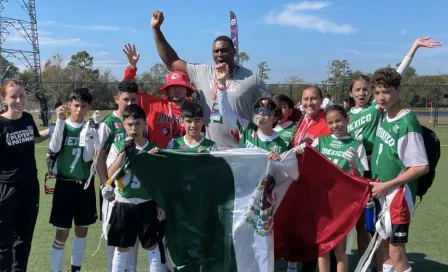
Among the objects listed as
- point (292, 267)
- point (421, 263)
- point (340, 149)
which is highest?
point (340, 149)

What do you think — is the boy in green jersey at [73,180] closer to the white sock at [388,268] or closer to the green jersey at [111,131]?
the green jersey at [111,131]

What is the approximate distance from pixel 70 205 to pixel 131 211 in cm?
88

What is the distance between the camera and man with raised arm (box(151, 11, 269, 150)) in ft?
15.4

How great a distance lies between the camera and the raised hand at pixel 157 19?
5.12 metres

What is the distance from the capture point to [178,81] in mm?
4766

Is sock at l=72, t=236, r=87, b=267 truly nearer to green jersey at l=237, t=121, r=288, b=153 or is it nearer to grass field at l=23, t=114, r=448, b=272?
grass field at l=23, t=114, r=448, b=272

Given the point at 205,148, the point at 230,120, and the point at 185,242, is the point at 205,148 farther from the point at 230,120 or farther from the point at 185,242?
the point at 185,242

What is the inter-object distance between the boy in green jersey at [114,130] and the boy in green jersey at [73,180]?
19 cm

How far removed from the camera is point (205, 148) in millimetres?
4262

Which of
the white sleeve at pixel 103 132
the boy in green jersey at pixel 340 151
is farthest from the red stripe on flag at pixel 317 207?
the white sleeve at pixel 103 132

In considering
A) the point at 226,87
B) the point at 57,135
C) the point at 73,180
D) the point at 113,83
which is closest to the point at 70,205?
the point at 73,180

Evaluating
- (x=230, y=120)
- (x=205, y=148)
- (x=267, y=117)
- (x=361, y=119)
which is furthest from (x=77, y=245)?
(x=361, y=119)

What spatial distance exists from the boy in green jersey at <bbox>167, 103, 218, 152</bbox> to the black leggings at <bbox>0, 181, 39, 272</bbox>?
5.00 ft

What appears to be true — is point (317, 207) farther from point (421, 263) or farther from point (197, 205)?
point (421, 263)
